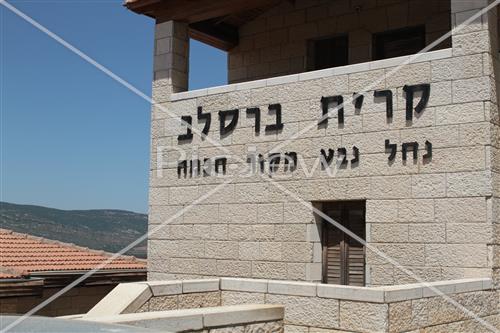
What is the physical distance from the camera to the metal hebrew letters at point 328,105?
34.2 feet

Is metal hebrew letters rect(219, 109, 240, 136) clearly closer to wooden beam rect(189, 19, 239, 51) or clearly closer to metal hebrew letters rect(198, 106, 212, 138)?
metal hebrew letters rect(198, 106, 212, 138)

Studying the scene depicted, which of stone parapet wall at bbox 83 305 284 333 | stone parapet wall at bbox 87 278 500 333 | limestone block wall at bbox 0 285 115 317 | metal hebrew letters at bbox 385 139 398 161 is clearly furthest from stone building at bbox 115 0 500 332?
limestone block wall at bbox 0 285 115 317

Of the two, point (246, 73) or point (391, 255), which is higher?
point (246, 73)

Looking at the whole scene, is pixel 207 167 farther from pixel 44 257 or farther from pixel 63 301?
pixel 44 257

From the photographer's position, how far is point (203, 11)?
12320 millimetres

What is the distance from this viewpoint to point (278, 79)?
11.2 meters

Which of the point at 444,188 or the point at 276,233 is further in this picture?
the point at 276,233

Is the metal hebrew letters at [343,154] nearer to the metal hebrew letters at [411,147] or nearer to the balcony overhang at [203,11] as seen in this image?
the metal hebrew letters at [411,147]

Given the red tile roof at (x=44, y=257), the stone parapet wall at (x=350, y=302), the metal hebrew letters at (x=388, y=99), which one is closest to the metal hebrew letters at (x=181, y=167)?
the stone parapet wall at (x=350, y=302)

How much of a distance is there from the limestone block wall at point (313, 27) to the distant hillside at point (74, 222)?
43.7 meters

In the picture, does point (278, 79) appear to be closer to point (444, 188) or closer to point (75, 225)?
point (444, 188)

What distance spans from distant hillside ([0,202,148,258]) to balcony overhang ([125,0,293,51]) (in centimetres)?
4361

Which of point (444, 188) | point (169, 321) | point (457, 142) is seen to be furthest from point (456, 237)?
point (169, 321)

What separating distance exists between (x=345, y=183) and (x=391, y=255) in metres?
1.30
